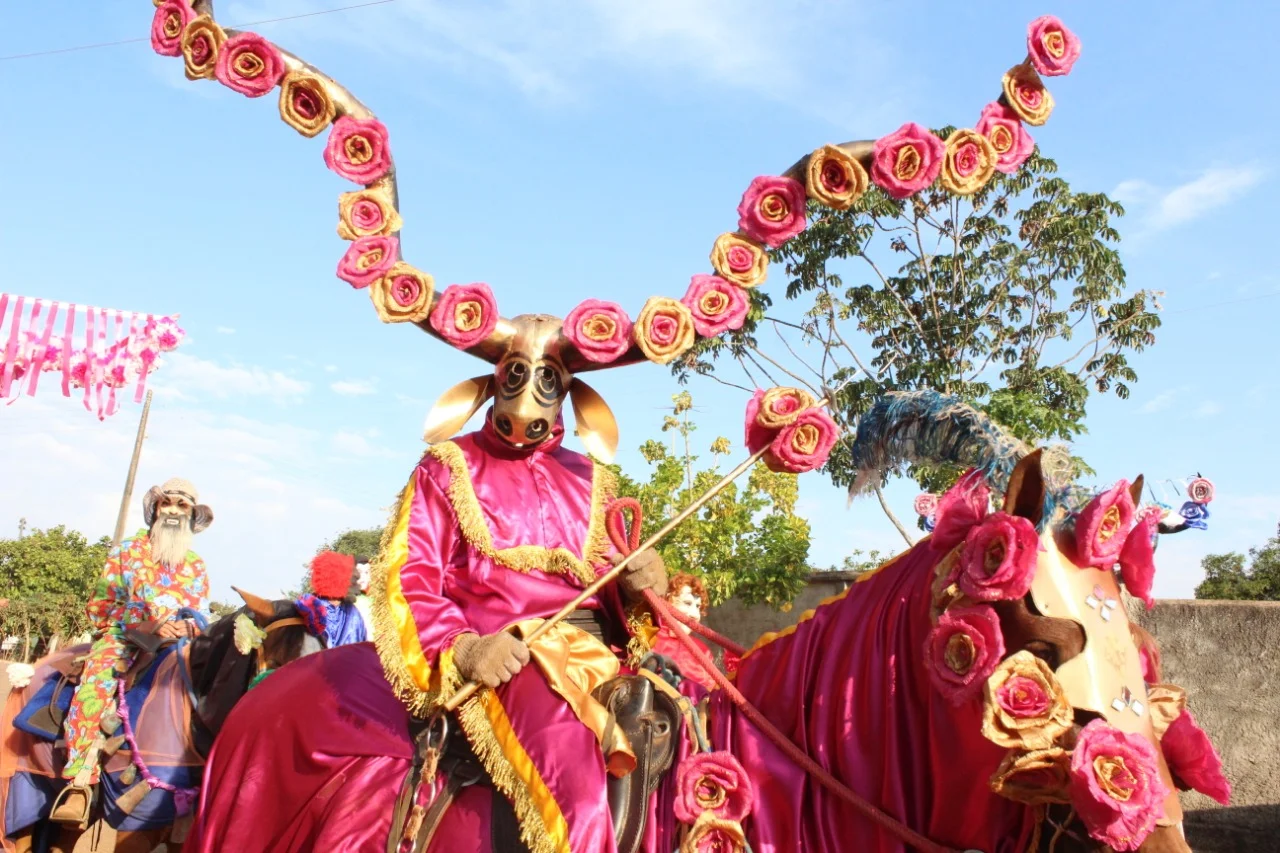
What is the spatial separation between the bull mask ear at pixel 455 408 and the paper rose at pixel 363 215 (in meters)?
0.68

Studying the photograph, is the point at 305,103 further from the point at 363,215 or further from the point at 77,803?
the point at 77,803

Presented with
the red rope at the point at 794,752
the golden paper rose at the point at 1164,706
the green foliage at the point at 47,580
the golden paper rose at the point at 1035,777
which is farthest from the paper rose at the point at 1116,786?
the green foliage at the point at 47,580

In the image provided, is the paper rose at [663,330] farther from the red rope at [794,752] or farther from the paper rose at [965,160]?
the paper rose at [965,160]

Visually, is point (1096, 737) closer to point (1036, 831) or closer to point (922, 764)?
point (1036, 831)

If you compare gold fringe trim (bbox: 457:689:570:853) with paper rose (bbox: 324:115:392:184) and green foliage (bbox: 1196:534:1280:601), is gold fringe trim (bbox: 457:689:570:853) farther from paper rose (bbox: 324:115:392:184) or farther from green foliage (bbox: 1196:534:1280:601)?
green foliage (bbox: 1196:534:1280:601)

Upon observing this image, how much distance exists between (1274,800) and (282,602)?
6.77m

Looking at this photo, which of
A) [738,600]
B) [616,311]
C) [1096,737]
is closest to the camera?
[1096,737]

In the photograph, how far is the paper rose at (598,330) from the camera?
3896mm

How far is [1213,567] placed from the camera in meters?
20.1

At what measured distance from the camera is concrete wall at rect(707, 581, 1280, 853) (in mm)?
7262

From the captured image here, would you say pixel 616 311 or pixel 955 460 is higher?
pixel 616 311

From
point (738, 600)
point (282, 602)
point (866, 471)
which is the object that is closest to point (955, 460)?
point (866, 471)

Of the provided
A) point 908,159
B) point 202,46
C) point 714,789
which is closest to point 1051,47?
point 908,159

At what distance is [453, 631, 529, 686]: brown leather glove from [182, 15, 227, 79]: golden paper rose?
2601 mm
